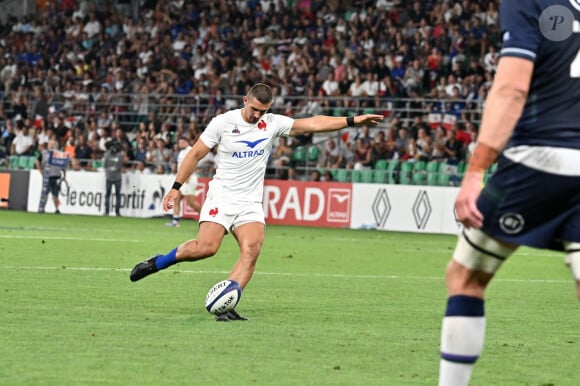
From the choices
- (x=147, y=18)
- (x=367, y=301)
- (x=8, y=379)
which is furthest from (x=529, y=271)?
(x=147, y=18)

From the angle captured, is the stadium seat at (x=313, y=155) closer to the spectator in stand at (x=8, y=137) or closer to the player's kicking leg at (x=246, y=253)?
the spectator in stand at (x=8, y=137)

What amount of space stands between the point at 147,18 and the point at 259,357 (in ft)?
125

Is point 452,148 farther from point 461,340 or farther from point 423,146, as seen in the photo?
point 461,340

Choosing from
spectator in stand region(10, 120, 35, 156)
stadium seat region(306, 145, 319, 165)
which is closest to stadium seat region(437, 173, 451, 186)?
stadium seat region(306, 145, 319, 165)

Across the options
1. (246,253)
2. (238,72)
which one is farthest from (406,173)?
(246,253)

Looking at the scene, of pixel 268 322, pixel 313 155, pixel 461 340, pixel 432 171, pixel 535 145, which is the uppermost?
pixel 535 145

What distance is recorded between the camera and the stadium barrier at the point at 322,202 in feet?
98.5

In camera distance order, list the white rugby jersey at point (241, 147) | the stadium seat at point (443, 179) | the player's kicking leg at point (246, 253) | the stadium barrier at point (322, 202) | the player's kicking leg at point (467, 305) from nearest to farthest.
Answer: the player's kicking leg at point (467, 305)
the player's kicking leg at point (246, 253)
the white rugby jersey at point (241, 147)
the stadium barrier at point (322, 202)
the stadium seat at point (443, 179)

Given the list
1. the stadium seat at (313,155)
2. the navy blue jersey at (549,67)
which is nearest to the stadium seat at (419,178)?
the stadium seat at (313,155)

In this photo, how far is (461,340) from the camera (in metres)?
5.66

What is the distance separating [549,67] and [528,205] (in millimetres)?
658

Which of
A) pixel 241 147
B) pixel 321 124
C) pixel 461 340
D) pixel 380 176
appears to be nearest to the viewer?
pixel 461 340

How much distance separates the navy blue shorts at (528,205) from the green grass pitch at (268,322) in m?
2.02

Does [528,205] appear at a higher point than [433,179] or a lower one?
higher
